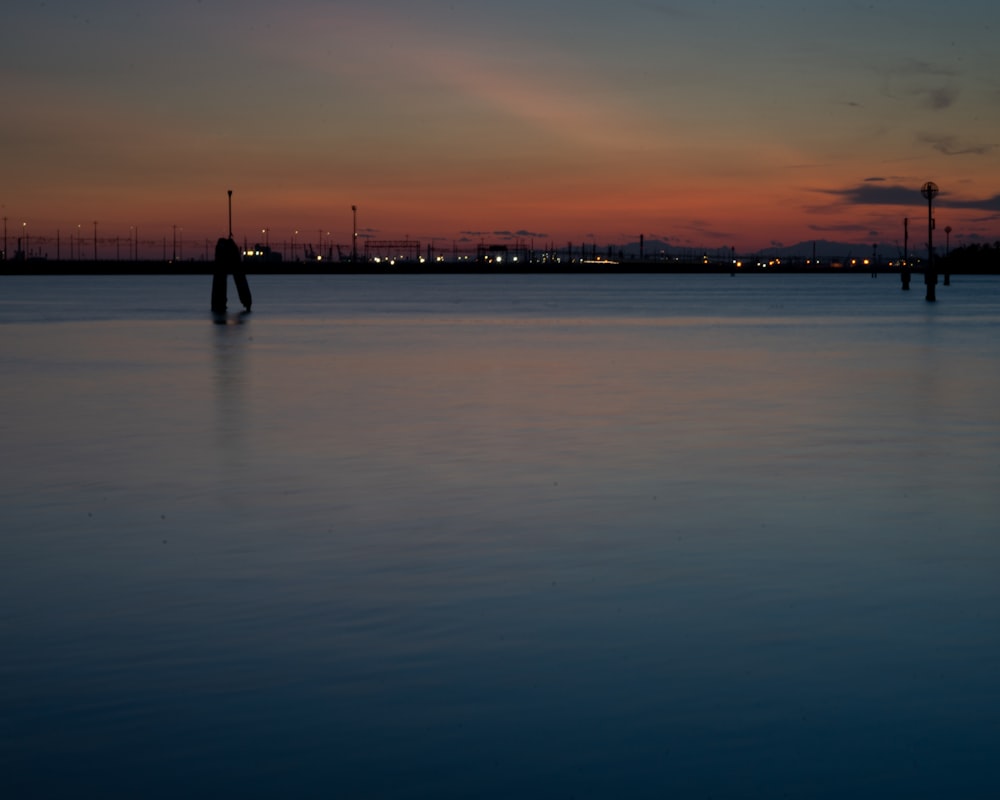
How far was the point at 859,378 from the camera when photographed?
114 feet

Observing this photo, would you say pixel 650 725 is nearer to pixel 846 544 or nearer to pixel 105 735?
pixel 105 735

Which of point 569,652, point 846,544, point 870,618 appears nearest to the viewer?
point 569,652

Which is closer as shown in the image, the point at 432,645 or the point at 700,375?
the point at 432,645

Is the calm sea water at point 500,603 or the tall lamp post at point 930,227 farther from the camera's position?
the tall lamp post at point 930,227

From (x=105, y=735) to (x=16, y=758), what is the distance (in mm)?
483

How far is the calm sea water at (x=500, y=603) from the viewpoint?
6898 mm

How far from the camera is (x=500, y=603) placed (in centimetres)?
1027

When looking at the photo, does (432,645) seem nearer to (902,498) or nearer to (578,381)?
(902,498)

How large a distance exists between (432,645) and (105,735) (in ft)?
8.08

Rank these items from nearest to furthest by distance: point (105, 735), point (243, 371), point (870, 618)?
point (105, 735)
point (870, 618)
point (243, 371)

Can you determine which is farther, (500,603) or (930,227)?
(930,227)

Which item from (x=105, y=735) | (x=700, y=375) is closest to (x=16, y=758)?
(x=105, y=735)

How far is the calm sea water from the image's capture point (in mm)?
6898

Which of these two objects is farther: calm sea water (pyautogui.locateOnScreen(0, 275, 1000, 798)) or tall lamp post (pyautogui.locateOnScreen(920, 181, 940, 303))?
tall lamp post (pyautogui.locateOnScreen(920, 181, 940, 303))
